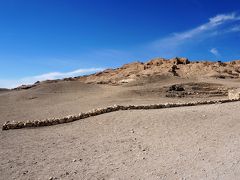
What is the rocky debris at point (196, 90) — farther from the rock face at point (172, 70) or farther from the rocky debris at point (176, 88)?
the rock face at point (172, 70)

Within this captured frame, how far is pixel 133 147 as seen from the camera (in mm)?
10008

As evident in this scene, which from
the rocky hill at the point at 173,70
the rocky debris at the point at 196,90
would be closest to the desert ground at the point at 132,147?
the rocky debris at the point at 196,90

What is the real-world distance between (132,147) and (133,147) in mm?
27

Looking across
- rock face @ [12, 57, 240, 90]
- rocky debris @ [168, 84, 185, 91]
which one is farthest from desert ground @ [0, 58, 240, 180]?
rock face @ [12, 57, 240, 90]

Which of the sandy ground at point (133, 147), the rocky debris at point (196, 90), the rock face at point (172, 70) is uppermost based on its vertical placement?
the rock face at point (172, 70)

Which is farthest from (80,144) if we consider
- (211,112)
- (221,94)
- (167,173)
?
(221,94)

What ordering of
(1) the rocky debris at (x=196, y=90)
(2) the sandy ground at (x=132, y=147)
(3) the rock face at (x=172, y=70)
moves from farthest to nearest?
(3) the rock face at (x=172, y=70)
(1) the rocky debris at (x=196, y=90)
(2) the sandy ground at (x=132, y=147)

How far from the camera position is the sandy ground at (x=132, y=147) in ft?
26.6

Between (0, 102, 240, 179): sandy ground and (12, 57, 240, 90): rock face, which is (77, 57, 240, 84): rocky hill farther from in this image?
(0, 102, 240, 179): sandy ground

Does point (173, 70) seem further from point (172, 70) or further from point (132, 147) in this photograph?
point (132, 147)

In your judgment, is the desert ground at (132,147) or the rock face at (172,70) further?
the rock face at (172,70)

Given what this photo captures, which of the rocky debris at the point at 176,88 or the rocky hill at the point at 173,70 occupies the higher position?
the rocky hill at the point at 173,70

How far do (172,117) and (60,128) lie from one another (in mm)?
3891

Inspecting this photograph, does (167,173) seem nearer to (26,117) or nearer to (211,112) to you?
(211,112)
